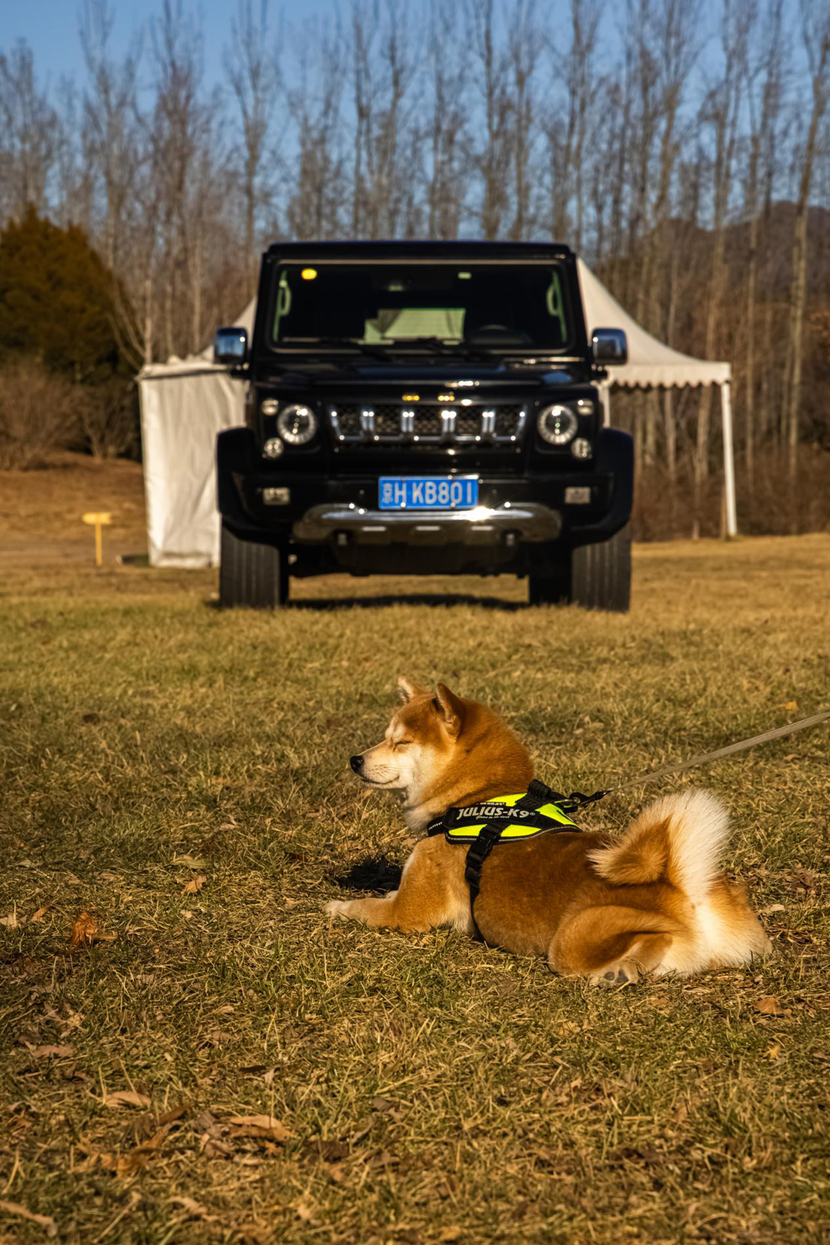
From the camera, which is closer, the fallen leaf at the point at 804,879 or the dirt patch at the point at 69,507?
the fallen leaf at the point at 804,879

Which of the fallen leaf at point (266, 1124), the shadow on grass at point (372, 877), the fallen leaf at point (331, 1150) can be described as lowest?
the shadow on grass at point (372, 877)

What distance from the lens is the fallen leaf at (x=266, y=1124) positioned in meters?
2.48

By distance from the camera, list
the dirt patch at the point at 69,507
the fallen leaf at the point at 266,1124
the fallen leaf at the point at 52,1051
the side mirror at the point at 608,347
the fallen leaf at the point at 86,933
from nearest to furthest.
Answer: the fallen leaf at the point at 266,1124
the fallen leaf at the point at 52,1051
the fallen leaf at the point at 86,933
the side mirror at the point at 608,347
the dirt patch at the point at 69,507

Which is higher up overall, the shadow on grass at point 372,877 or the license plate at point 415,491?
the license plate at point 415,491

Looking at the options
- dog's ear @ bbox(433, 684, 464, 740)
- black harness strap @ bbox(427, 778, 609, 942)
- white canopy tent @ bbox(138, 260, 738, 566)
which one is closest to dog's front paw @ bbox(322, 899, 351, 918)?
black harness strap @ bbox(427, 778, 609, 942)

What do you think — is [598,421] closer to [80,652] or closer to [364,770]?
[80,652]

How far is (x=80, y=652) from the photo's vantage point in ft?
27.8

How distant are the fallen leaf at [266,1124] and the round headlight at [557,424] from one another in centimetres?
710

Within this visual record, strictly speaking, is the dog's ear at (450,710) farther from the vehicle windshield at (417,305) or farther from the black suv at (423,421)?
the vehicle windshield at (417,305)

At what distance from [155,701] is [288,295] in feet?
13.2

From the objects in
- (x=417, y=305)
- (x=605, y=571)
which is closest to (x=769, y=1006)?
(x=605, y=571)

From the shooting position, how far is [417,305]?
31.8 ft

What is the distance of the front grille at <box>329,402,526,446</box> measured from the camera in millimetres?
9047

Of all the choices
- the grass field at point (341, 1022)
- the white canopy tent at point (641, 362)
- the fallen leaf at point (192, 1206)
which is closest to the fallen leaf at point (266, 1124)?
the grass field at point (341, 1022)
